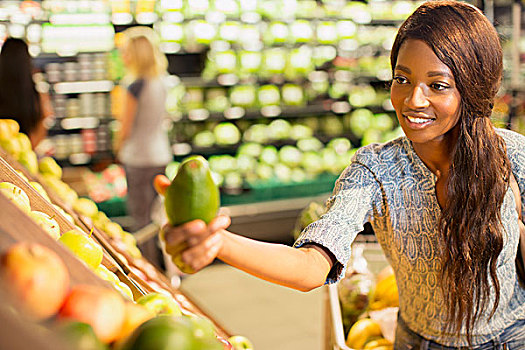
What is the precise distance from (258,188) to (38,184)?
406 centimetres

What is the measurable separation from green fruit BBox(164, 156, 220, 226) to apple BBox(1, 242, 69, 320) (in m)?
0.22

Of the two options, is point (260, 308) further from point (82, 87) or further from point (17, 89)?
point (82, 87)

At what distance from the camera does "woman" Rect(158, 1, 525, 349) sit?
4.34ft

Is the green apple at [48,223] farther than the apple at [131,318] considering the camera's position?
Yes

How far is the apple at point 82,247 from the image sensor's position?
1.19m

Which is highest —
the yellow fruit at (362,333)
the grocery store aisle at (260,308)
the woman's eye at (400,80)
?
the woman's eye at (400,80)

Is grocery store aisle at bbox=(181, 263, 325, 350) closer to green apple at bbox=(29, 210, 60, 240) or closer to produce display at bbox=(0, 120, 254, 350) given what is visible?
green apple at bbox=(29, 210, 60, 240)

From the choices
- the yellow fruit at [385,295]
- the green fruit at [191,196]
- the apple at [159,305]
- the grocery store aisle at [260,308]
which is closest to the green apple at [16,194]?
the apple at [159,305]

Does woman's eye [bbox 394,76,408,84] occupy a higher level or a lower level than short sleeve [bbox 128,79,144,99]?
higher

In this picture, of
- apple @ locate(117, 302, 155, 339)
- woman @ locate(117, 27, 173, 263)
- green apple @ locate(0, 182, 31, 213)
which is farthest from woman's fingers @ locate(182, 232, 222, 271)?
woman @ locate(117, 27, 173, 263)

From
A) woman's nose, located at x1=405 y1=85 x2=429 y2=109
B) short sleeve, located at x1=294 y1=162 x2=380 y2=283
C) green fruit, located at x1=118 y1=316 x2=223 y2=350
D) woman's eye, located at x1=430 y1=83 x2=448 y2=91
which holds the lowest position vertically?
short sleeve, located at x1=294 y1=162 x2=380 y2=283

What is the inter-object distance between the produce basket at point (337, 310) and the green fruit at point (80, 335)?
1220mm

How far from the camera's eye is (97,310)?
0.70 m

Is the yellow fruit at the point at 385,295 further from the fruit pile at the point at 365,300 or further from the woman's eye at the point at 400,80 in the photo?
the woman's eye at the point at 400,80
